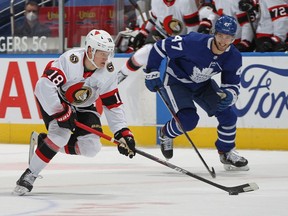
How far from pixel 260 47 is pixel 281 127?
Result: 82 centimetres

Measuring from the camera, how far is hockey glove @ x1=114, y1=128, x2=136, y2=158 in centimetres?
616

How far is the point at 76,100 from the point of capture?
6.39m

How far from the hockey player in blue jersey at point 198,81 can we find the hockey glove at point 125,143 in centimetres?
145

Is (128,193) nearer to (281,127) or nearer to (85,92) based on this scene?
(85,92)

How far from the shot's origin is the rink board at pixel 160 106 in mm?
9391

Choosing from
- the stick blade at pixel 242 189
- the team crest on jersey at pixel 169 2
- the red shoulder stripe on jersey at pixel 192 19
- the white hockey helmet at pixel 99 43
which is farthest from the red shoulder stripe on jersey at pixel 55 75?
the team crest on jersey at pixel 169 2

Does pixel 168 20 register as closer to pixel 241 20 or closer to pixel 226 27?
pixel 241 20

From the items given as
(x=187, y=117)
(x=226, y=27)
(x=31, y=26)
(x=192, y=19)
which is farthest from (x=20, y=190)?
(x=31, y=26)

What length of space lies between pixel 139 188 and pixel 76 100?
28.0 inches

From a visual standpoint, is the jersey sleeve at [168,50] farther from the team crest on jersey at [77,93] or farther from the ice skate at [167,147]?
the team crest on jersey at [77,93]

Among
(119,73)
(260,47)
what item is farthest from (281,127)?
(119,73)

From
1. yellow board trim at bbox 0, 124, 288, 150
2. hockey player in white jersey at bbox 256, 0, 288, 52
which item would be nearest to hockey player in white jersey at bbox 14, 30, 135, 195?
yellow board trim at bbox 0, 124, 288, 150

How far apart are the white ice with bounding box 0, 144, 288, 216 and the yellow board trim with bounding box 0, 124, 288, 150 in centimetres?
19

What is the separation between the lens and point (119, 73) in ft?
31.0
